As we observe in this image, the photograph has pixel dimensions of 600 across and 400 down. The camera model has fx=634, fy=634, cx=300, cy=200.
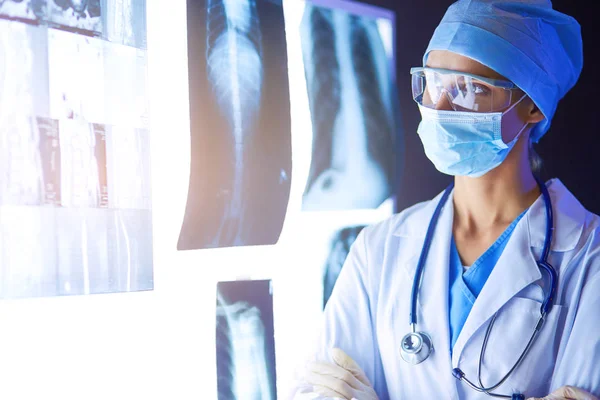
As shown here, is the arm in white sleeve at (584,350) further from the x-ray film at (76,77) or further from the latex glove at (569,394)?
the x-ray film at (76,77)

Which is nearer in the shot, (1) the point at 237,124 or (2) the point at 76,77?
(2) the point at 76,77

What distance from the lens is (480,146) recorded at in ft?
3.86

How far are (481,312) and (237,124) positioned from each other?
584 millimetres

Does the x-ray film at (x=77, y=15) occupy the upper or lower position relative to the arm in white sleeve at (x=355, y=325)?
upper

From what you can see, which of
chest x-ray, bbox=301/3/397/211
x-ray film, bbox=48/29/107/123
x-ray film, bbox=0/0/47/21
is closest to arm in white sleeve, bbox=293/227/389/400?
chest x-ray, bbox=301/3/397/211

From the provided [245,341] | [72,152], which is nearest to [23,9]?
[72,152]

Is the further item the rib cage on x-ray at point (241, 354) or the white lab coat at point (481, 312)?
the rib cage on x-ray at point (241, 354)

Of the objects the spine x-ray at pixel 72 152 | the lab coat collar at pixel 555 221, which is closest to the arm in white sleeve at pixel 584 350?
the lab coat collar at pixel 555 221

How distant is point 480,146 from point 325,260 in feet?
1.50

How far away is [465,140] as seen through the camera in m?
1.17

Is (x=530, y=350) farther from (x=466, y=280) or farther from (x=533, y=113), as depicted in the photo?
(x=533, y=113)

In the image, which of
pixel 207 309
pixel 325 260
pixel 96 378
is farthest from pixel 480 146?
pixel 96 378

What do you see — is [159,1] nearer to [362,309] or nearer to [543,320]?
[362,309]

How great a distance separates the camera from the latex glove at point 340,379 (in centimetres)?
106
